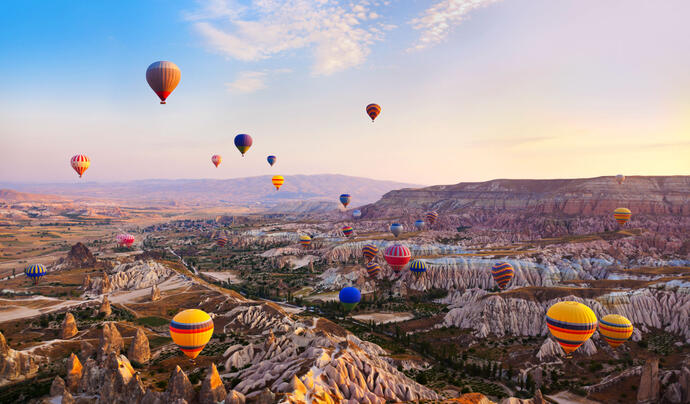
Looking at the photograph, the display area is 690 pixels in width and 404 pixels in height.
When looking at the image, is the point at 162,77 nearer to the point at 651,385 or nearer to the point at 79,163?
the point at 79,163

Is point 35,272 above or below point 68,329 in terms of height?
above

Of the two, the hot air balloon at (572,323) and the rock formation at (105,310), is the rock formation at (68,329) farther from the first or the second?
the hot air balloon at (572,323)

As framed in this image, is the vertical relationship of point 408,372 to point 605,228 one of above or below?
below

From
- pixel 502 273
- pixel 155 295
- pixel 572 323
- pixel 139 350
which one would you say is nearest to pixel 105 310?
pixel 155 295

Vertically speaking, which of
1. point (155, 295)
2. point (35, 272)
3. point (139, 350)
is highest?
point (139, 350)

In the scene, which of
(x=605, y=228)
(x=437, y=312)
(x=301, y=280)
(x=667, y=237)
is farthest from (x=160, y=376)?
(x=605, y=228)

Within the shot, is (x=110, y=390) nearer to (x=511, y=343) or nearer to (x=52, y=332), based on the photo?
(x=52, y=332)

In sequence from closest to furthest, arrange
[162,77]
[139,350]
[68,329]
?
1. [139,350]
2. [68,329]
3. [162,77]
